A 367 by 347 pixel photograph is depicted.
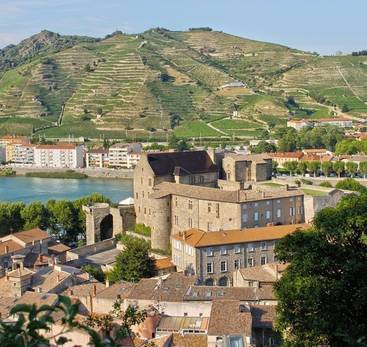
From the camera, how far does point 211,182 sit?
28.2 metres

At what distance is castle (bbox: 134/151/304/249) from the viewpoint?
2292 centimetres

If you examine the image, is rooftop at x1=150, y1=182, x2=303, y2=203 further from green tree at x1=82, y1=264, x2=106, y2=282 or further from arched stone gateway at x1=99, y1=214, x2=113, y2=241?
green tree at x1=82, y1=264, x2=106, y2=282

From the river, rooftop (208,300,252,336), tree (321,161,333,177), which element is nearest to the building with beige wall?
rooftop (208,300,252,336)

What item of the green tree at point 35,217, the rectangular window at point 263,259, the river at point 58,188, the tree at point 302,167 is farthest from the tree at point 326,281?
the tree at point 302,167

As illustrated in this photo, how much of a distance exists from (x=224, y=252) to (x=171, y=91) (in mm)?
70785

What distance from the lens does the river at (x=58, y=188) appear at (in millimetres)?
46094

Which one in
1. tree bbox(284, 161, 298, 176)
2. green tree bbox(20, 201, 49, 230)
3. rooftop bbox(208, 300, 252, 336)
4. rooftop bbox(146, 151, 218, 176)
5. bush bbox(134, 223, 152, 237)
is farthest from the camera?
tree bbox(284, 161, 298, 176)

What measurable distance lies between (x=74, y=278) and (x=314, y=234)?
33.8 feet

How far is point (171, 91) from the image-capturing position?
89.9 meters

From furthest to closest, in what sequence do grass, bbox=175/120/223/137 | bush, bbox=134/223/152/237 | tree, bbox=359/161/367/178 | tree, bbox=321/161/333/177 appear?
1. grass, bbox=175/120/223/137
2. tree, bbox=321/161/333/177
3. tree, bbox=359/161/367/178
4. bush, bbox=134/223/152/237

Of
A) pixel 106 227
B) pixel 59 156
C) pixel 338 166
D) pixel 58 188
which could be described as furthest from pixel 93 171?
pixel 106 227

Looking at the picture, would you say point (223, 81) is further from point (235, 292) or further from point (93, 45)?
point (235, 292)

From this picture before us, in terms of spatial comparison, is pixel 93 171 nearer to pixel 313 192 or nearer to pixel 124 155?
pixel 124 155

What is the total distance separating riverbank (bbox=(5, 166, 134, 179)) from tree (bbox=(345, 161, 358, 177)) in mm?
20208
